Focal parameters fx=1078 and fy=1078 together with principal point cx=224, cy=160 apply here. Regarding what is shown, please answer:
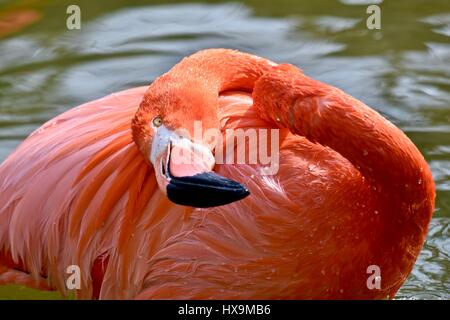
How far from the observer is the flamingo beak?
13.5 ft

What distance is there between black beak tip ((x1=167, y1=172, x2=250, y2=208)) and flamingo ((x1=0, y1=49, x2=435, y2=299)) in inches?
2.7

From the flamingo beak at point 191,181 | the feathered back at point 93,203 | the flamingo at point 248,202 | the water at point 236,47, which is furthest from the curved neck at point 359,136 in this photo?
the water at point 236,47

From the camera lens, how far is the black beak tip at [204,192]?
410cm

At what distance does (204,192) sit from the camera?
13.5 feet

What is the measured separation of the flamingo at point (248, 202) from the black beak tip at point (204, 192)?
70mm

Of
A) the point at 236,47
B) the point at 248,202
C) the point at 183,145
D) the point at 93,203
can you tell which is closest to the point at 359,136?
the point at 248,202

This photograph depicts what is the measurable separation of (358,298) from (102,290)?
117 centimetres

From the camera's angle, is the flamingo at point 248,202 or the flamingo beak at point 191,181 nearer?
the flamingo beak at point 191,181

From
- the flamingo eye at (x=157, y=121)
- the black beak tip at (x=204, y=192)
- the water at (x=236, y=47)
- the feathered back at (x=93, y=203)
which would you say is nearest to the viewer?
the black beak tip at (x=204, y=192)

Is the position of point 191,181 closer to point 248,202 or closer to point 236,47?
point 248,202

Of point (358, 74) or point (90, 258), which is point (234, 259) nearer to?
point (90, 258)

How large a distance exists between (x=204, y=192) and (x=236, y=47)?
12.5 ft

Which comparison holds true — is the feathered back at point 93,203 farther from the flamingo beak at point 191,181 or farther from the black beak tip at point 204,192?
the black beak tip at point 204,192

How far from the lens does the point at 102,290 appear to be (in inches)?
195
